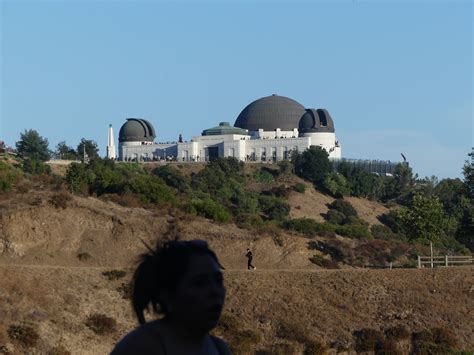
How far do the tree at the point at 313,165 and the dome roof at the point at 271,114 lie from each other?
1554cm

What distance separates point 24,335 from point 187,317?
30.9 meters

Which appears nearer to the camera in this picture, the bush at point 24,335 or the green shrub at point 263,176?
the bush at point 24,335

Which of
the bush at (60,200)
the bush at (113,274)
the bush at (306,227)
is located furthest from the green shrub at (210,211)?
the bush at (113,274)

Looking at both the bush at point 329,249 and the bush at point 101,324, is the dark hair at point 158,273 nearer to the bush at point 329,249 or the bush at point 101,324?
the bush at point 101,324

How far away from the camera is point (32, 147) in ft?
298

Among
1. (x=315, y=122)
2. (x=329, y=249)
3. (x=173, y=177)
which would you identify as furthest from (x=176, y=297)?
(x=315, y=122)

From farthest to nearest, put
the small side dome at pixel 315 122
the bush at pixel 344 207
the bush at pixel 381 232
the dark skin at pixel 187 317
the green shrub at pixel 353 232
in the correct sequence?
the small side dome at pixel 315 122 < the bush at pixel 344 207 < the bush at pixel 381 232 < the green shrub at pixel 353 232 < the dark skin at pixel 187 317

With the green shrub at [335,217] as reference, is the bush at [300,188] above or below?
above

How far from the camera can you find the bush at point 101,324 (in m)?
35.9

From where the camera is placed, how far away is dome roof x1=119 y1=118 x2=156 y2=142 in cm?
11469

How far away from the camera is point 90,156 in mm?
99062

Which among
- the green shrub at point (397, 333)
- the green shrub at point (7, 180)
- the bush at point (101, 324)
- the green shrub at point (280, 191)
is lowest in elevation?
the green shrub at point (397, 333)

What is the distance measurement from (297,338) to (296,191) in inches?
2090

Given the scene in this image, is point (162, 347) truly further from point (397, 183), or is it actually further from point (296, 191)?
point (397, 183)
